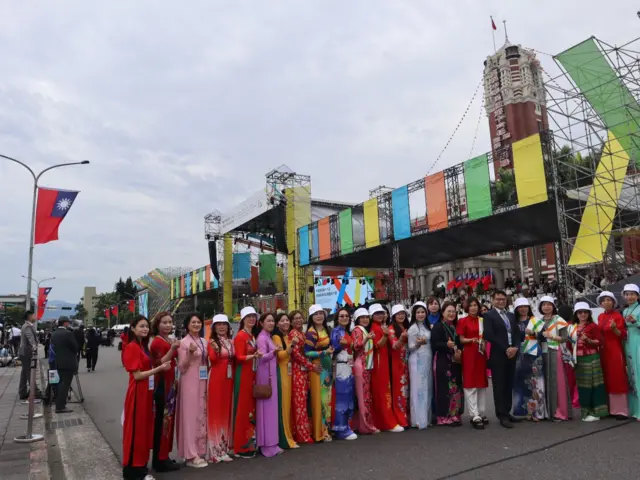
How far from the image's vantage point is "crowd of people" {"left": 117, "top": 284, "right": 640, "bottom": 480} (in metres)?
4.55

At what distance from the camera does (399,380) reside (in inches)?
219

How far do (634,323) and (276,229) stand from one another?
22824mm

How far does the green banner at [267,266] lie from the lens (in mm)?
36844

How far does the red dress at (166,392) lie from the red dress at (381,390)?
2.15 m

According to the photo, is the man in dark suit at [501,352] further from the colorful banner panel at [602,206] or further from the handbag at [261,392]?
the colorful banner panel at [602,206]

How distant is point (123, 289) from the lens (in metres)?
81.8

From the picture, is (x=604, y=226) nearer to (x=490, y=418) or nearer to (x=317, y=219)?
(x=490, y=418)

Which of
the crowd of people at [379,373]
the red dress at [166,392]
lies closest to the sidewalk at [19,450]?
the red dress at [166,392]

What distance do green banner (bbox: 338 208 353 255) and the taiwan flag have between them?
14.1 m

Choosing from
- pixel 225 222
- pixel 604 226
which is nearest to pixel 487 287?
pixel 604 226

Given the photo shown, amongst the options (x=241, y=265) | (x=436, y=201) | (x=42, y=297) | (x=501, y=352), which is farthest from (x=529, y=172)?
(x=42, y=297)

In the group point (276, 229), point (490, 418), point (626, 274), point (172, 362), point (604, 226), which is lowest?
point (490, 418)

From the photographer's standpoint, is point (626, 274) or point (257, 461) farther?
point (626, 274)

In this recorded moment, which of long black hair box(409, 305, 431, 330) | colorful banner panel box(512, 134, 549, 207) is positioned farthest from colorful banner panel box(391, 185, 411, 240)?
long black hair box(409, 305, 431, 330)
